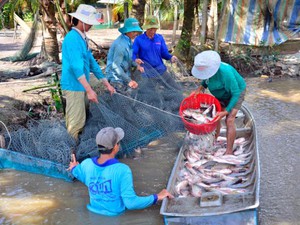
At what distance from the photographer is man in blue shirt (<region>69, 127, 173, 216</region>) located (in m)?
4.23

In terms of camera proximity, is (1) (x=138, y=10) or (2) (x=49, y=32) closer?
(1) (x=138, y=10)

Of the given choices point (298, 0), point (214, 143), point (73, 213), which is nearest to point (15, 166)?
point (73, 213)

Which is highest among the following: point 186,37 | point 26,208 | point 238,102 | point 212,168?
point 238,102

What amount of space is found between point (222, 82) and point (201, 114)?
0.59 meters

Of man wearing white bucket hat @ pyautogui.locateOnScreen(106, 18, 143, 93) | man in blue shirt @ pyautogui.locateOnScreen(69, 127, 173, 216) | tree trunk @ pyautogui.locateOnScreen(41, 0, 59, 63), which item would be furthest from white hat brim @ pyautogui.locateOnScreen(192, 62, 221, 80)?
tree trunk @ pyautogui.locateOnScreen(41, 0, 59, 63)

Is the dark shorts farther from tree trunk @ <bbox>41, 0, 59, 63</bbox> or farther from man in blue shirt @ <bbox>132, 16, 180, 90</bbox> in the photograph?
tree trunk @ <bbox>41, 0, 59, 63</bbox>

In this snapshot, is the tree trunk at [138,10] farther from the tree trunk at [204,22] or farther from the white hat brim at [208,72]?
the white hat brim at [208,72]

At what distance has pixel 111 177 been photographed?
425 centimetres

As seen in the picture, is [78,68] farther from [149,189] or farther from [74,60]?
[149,189]

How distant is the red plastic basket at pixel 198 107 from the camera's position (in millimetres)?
5731

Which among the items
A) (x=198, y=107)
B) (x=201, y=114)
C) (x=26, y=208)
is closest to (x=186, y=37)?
(x=198, y=107)

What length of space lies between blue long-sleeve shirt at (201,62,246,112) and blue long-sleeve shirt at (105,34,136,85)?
4.91ft

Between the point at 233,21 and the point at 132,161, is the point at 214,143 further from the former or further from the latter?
the point at 233,21

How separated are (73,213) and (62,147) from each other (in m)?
1.28
